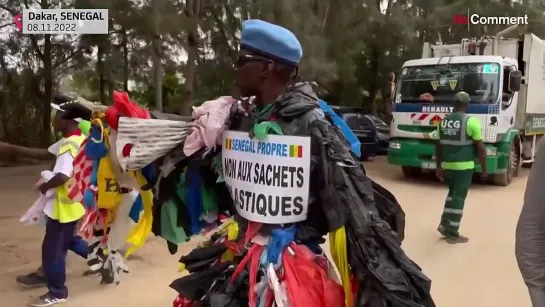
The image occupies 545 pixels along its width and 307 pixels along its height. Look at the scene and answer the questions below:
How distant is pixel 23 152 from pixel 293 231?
13048 millimetres

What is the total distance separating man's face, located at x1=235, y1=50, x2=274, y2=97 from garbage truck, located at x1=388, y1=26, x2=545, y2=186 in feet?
26.3

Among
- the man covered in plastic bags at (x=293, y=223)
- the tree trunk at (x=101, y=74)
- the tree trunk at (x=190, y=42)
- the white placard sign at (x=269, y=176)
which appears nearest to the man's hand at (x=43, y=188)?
the man covered in plastic bags at (x=293, y=223)

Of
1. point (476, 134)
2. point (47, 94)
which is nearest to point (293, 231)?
point (476, 134)

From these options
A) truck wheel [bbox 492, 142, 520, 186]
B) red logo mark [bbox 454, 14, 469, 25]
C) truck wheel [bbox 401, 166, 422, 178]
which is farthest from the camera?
red logo mark [bbox 454, 14, 469, 25]

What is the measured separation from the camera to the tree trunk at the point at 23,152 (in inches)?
533

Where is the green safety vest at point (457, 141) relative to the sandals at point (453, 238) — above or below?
above

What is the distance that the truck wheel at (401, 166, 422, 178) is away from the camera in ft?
38.0

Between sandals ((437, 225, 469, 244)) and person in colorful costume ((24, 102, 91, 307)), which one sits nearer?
person in colorful costume ((24, 102, 91, 307))

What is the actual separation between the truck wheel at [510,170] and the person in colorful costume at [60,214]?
848cm

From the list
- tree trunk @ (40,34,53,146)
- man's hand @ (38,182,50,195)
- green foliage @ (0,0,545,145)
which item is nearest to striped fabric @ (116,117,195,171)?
man's hand @ (38,182,50,195)

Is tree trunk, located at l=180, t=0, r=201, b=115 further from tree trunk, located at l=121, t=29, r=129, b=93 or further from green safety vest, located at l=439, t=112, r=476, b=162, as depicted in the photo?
green safety vest, located at l=439, t=112, r=476, b=162

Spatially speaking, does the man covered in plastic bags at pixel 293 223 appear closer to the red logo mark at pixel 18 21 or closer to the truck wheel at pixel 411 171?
the truck wheel at pixel 411 171

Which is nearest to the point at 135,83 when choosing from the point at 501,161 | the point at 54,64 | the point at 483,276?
the point at 54,64

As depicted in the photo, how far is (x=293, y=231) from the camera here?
6.75 feet
